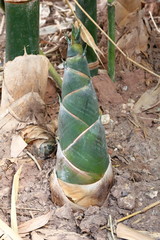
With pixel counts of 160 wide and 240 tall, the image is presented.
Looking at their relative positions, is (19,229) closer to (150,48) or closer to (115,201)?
(115,201)

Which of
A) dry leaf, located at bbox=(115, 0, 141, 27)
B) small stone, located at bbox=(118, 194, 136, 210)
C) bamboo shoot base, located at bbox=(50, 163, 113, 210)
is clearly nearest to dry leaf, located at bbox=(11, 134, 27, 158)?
bamboo shoot base, located at bbox=(50, 163, 113, 210)

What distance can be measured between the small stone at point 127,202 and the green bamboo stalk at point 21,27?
548 mm

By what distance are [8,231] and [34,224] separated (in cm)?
7

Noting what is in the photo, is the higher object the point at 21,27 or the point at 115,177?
the point at 21,27

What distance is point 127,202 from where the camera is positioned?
4.32ft

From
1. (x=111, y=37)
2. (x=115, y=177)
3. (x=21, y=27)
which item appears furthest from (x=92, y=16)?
(x=115, y=177)

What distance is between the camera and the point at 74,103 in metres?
1.23

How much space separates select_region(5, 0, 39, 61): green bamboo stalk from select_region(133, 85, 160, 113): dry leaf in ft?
1.32

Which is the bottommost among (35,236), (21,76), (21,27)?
(35,236)

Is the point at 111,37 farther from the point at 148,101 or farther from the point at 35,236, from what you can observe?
the point at 35,236

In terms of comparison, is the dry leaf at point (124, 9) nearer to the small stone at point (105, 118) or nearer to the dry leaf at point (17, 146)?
the small stone at point (105, 118)

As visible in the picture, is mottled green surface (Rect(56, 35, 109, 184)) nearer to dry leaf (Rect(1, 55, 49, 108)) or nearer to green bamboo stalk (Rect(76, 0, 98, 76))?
dry leaf (Rect(1, 55, 49, 108))

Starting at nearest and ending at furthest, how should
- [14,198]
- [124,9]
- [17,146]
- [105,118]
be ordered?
[14,198] → [17,146] → [105,118] → [124,9]

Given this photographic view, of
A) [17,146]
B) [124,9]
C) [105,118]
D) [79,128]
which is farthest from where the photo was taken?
[124,9]
